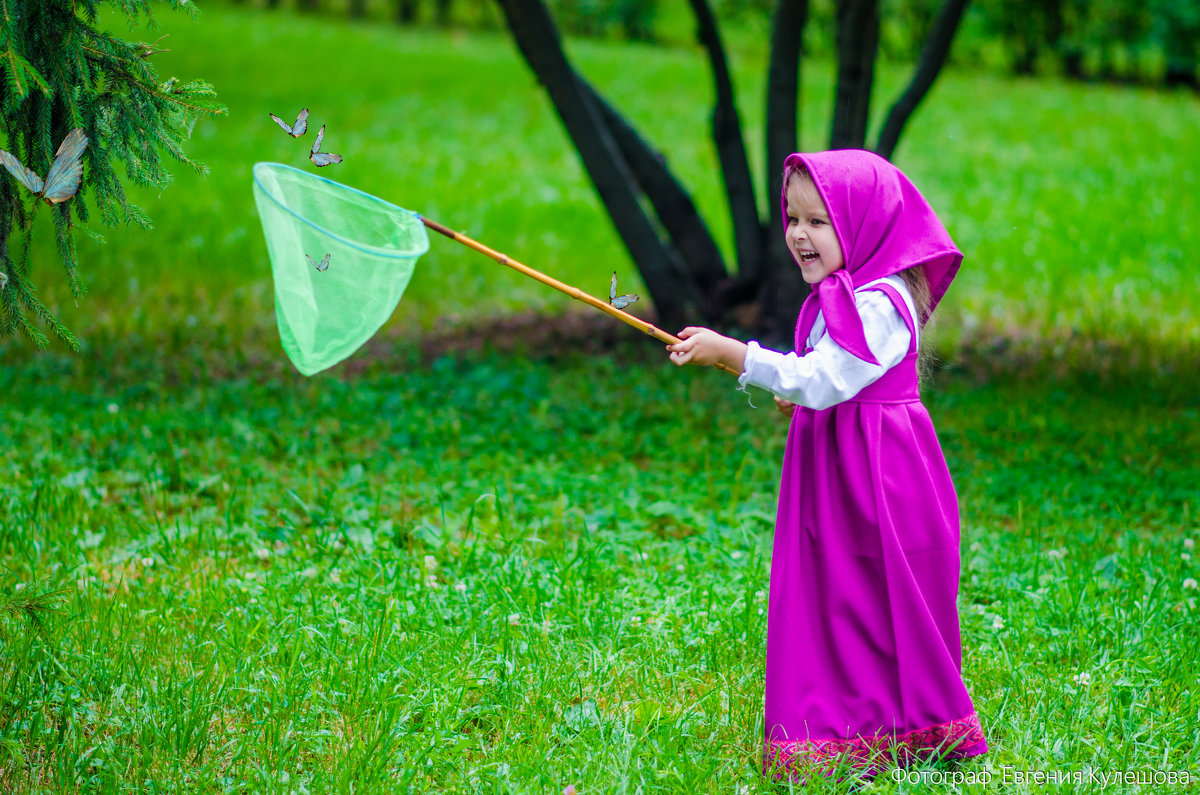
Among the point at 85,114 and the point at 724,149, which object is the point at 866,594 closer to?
the point at 85,114

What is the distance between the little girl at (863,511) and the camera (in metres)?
2.50

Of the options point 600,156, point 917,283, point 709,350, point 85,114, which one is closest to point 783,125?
point 600,156

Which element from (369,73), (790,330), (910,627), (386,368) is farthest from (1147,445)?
(369,73)

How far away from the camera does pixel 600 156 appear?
634cm

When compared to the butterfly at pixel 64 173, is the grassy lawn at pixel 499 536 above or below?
below

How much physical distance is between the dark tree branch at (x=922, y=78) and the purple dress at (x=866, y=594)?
4052 millimetres

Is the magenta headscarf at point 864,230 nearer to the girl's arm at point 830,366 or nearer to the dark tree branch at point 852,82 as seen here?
the girl's arm at point 830,366

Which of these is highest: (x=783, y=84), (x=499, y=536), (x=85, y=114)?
(x=783, y=84)

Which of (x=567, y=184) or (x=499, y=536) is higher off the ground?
(x=567, y=184)

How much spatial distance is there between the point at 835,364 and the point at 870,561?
0.51m

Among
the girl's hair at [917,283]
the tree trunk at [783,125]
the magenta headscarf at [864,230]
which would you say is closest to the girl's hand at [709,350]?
the magenta headscarf at [864,230]

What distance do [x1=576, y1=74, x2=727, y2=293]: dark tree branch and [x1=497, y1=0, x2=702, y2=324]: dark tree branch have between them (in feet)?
0.50

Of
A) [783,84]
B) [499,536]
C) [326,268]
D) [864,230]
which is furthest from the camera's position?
[783,84]

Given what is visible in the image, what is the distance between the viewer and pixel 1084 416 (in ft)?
18.6
